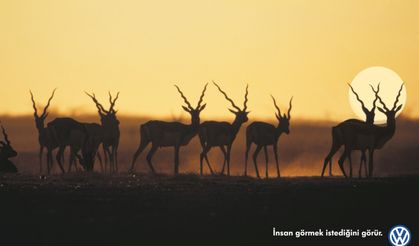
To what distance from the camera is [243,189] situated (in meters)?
30.4

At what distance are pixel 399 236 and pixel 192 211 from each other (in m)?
5.51

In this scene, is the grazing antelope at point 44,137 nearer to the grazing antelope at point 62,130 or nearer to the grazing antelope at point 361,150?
the grazing antelope at point 62,130

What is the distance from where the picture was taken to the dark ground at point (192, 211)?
1983cm

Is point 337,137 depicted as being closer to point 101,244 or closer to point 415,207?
point 415,207

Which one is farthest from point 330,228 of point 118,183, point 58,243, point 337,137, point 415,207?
point 337,137

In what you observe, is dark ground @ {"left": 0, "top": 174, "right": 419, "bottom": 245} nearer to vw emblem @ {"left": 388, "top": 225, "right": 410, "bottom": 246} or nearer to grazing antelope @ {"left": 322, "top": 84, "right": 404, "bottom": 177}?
vw emblem @ {"left": 388, "top": 225, "right": 410, "bottom": 246}

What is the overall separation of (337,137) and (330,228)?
1891cm

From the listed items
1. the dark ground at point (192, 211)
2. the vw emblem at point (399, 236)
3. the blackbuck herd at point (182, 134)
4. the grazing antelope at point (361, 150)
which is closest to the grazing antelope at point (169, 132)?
the blackbuck herd at point (182, 134)

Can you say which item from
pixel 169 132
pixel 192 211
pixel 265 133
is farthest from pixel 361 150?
pixel 192 211

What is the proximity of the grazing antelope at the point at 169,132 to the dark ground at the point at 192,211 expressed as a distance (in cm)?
1071

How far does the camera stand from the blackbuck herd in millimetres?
40281

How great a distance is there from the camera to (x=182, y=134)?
44.1 m

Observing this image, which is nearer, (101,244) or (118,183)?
(101,244)

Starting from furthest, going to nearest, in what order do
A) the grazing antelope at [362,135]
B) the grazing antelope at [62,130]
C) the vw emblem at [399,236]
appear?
the grazing antelope at [62,130]
the grazing antelope at [362,135]
the vw emblem at [399,236]
